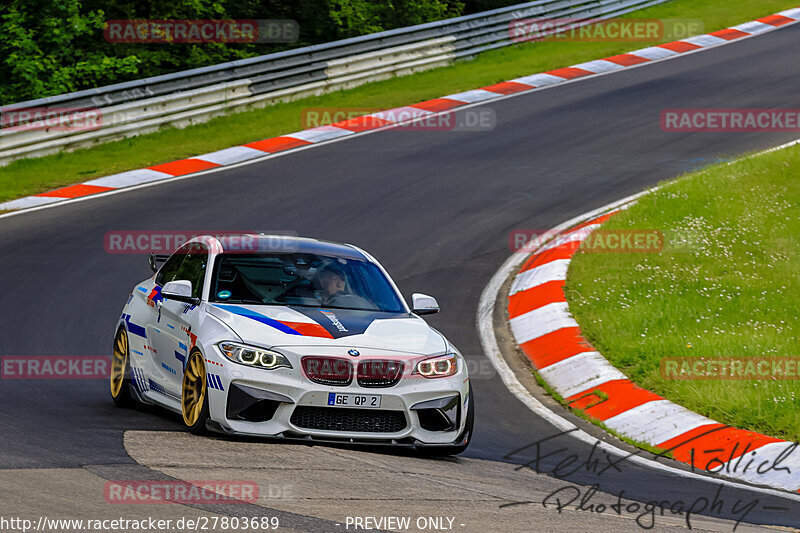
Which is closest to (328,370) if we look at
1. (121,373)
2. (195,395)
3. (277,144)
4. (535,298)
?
(195,395)

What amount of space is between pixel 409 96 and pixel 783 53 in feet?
30.4

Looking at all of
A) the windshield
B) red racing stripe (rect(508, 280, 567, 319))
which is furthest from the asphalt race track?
the windshield

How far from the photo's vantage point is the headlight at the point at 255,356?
7211mm

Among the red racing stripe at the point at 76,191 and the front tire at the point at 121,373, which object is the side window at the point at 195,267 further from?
the red racing stripe at the point at 76,191

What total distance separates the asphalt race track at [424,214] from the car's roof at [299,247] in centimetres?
151

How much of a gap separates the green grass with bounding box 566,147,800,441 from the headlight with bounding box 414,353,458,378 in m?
2.54

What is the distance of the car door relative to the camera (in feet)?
26.1

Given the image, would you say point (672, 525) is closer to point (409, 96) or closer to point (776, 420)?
point (776, 420)

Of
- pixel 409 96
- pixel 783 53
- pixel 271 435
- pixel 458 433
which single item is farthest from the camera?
pixel 783 53

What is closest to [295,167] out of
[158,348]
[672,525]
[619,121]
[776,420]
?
[619,121]

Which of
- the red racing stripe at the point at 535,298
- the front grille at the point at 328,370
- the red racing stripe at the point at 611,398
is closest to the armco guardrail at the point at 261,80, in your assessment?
the red racing stripe at the point at 535,298

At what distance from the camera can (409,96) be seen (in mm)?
22344

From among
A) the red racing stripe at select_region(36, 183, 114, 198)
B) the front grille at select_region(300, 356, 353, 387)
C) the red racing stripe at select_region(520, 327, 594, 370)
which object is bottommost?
the red racing stripe at select_region(520, 327, 594, 370)

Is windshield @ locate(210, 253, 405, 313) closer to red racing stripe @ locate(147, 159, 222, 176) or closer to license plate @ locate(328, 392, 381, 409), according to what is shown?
license plate @ locate(328, 392, 381, 409)
